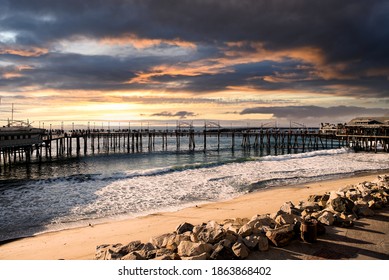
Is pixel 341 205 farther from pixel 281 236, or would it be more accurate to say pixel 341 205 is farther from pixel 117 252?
pixel 117 252

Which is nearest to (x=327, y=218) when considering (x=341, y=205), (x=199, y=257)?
(x=341, y=205)

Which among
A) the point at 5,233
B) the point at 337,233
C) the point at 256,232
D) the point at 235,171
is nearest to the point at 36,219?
the point at 5,233

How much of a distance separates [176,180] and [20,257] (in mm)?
11728

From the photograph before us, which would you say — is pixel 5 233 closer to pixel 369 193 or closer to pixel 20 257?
pixel 20 257

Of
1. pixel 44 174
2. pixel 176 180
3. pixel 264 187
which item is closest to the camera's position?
pixel 264 187

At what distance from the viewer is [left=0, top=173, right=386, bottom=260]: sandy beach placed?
26.0ft

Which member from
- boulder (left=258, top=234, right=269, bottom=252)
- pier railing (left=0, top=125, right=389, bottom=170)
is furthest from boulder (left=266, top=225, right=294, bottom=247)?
pier railing (left=0, top=125, right=389, bottom=170)

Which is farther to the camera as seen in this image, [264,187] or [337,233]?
[264,187]

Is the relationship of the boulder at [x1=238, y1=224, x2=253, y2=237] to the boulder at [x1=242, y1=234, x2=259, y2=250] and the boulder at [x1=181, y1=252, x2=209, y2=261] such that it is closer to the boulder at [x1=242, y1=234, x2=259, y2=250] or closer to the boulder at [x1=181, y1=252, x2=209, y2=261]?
the boulder at [x1=242, y1=234, x2=259, y2=250]

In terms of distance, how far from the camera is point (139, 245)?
234 inches

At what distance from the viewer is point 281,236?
5.61 metres

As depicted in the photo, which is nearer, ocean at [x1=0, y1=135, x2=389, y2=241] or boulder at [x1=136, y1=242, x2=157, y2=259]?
boulder at [x1=136, y1=242, x2=157, y2=259]

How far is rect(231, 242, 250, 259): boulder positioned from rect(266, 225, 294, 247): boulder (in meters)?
0.64

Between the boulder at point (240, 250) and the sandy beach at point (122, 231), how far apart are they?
11.2 feet
